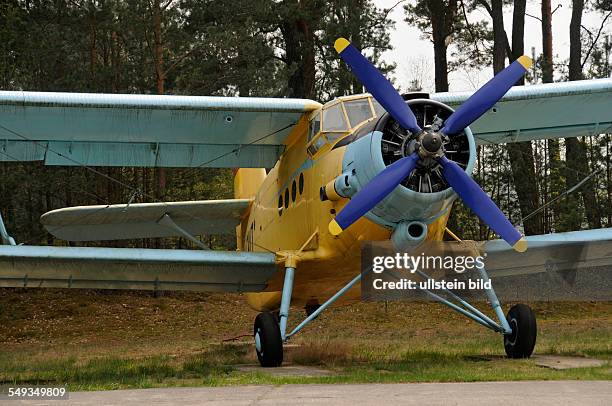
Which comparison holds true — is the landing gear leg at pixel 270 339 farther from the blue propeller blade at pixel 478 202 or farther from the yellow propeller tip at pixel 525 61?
the yellow propeller tip at pixel 525 61

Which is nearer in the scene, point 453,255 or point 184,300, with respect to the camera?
point 453,255

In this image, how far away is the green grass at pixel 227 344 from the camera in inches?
340

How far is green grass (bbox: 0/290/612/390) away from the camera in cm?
862

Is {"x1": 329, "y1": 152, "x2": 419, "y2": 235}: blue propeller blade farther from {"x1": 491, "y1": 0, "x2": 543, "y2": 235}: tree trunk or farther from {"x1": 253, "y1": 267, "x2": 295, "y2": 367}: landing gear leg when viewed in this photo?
{"x1": 491, "y1": 0, "x2": 543, "y2": 235}: tree trunk

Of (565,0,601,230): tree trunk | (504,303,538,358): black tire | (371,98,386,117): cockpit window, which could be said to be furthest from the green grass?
(565,0,601,230): tree trunk

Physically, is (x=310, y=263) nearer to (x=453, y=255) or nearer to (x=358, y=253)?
(x=358, y=253)

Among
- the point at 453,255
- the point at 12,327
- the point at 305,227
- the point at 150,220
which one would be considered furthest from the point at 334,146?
the point at 12,327

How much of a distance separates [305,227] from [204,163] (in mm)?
2951

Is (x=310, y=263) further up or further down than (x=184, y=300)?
further up

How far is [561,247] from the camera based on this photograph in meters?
12.2

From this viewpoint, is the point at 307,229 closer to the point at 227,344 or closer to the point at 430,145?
the point at 430,145

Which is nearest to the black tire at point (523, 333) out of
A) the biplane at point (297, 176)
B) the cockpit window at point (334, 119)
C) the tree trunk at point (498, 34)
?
the biplane at point (297, 176)

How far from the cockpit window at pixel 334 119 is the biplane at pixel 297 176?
0.02 m

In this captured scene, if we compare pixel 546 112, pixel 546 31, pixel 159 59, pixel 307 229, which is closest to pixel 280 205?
pixel 307 229
